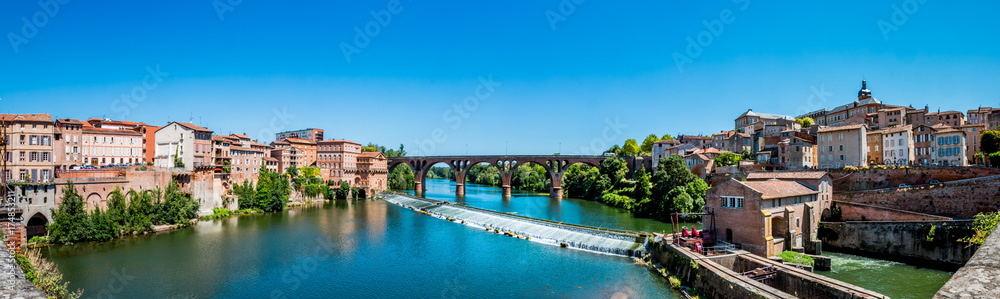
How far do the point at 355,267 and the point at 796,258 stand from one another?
855 inches

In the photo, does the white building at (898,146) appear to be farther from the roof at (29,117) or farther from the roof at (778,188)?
the roof at (29,117)

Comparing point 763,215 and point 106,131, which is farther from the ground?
point 106,131

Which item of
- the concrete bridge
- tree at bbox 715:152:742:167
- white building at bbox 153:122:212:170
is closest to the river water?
white building at bbox 153:122:212:170

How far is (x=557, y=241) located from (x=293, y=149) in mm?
57295

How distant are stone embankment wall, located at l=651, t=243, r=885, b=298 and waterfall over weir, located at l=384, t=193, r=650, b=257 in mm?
3877

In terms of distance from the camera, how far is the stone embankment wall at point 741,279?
15.7m

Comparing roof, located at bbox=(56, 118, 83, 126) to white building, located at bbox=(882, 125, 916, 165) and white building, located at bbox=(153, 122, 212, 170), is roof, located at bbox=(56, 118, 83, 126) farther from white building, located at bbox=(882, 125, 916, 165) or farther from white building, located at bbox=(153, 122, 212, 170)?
white building, located at bbox=(882, 125, 916, 165)

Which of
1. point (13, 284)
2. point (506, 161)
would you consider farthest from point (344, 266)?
point (506, 161)

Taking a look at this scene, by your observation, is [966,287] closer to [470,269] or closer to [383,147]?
[470,269]

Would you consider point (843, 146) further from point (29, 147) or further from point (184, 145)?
point (29, 147)

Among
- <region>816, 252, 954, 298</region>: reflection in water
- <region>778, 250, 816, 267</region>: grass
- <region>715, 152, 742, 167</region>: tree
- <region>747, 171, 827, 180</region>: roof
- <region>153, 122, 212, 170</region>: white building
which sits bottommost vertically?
<region>816, 252, 954, 298</region>: reflection in water

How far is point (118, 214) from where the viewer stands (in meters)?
33.5

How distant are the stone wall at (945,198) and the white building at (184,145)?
2103 inches

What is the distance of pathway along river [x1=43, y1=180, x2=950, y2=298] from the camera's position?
2095cm
